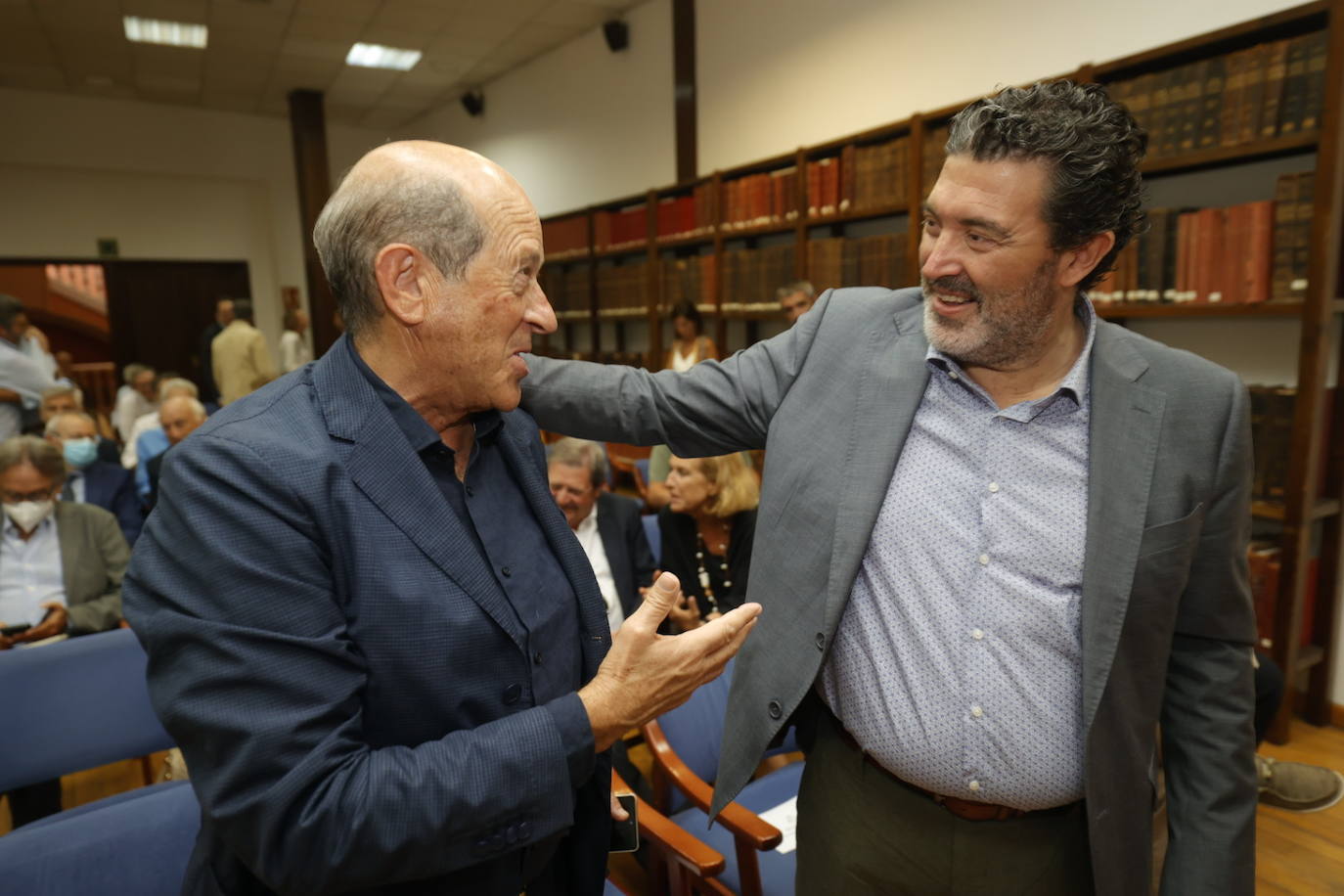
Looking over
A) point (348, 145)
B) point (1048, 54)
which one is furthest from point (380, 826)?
point (348, 145)

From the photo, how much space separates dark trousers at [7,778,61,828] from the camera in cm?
192

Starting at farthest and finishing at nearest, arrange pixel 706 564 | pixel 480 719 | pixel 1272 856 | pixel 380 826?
pixel 706 564, pixel 1272 856, pixel 480 719, pixel 380 826

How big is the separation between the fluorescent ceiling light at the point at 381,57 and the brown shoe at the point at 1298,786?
8.40m

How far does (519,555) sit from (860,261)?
353cm

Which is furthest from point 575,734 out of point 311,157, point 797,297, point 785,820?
point 311,157

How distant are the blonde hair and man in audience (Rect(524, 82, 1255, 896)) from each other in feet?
4.80

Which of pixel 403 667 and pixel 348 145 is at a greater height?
pixel 348 145

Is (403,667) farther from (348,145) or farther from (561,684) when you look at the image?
(348,145)

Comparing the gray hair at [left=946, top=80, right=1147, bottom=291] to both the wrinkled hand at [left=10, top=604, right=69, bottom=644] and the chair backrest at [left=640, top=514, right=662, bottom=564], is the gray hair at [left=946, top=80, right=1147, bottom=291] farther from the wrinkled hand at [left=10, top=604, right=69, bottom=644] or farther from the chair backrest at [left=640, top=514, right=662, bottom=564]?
the wrinkled hand at [left=10, top=604, right=69, bottom=644]

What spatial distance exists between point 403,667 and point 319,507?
21cm

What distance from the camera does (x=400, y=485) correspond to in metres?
0.93

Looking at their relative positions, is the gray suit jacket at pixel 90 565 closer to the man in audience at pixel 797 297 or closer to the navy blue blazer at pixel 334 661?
the navy blue blazer at pixel 334 661

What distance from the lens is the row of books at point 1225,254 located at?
2.59 meters

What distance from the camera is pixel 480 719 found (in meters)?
0.96
